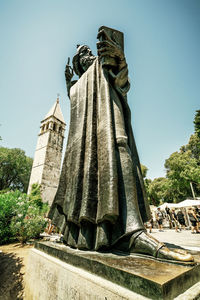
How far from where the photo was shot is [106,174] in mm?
1640

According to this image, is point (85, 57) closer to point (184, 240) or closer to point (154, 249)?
point (154, 249)

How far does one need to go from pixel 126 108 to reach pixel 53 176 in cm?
3255

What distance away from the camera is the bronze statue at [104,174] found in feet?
4.79

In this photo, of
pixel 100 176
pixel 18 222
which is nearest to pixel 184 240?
pixel 100 176

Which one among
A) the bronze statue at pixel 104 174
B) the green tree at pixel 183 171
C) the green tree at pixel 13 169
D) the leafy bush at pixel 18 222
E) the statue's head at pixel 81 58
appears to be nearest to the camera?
the bronze statue at pixel 104 174

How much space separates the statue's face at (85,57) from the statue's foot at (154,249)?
3.27 metres

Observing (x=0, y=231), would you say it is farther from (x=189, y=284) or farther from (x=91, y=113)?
(x=189, y=284)

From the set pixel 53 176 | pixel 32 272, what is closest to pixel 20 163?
pixel 53 176

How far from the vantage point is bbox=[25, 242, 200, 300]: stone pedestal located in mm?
837

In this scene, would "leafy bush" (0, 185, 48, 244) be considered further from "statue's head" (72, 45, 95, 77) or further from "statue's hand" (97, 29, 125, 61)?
"statue's hand" (97, 29, 125, 61)

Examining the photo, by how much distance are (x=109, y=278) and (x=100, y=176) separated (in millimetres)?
906

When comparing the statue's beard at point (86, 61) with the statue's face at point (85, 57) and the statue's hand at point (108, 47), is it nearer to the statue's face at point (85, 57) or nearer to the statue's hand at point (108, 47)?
the statue's face at point (85, 57)

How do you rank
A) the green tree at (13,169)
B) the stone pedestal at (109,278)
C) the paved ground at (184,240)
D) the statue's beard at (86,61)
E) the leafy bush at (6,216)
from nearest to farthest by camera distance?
1. the stone pedestal at (109,278)
2. the paved ground at (184,240)
3. the statue's beard at (86,61)
4. the leafy bush at (6,216)
5. the green tree at (13,169)

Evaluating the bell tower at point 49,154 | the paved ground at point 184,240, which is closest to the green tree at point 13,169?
the bell tower at point 49,154
